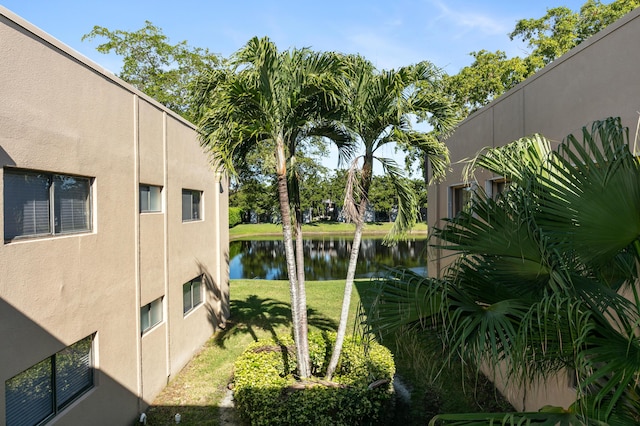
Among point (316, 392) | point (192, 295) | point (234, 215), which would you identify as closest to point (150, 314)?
point (192, 295)

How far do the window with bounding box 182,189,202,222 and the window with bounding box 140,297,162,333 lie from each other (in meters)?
2.38

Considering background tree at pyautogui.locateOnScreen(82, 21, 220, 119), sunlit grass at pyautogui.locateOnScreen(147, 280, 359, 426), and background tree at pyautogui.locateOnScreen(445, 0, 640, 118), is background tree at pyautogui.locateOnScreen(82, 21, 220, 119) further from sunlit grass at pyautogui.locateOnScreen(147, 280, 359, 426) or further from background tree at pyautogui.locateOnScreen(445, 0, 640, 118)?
background tree at pyautogui.locateOnScreen(445, 0, 640, 118)

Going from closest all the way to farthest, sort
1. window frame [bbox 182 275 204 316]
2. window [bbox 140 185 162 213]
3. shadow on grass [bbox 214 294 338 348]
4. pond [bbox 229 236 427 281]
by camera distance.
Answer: window [bbox 140 185 162 213]
window frame [bbox 182 275 204 316]
shadow on grass [bbox 214 294 338 348]
pond [bbox 229 236 427 281]

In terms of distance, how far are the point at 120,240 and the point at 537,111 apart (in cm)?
676

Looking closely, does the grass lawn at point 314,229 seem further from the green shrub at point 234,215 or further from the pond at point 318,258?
the pond at point 318,258

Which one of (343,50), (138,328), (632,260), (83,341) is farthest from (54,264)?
(632,260)

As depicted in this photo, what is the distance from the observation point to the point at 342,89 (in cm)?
607

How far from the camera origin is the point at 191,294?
1020cm

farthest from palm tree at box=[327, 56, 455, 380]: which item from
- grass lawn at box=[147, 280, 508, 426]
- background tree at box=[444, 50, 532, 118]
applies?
background tree at box=[444, 50, 532, 118]

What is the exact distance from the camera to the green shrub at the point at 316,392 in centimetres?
596

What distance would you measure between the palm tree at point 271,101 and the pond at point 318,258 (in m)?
14.0

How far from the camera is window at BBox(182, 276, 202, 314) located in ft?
31.9

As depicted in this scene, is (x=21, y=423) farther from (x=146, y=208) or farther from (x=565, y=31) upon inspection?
(x=565, y=31)

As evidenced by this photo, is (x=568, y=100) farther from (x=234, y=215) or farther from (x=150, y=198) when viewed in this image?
(x=234, y=215)
